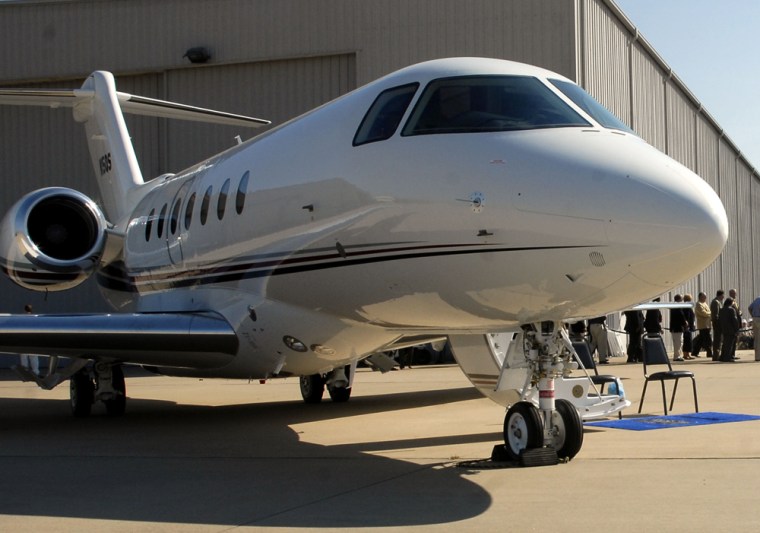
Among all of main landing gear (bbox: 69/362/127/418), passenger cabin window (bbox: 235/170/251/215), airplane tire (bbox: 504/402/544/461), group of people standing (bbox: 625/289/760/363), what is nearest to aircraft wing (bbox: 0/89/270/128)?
main landing gear (bbox: 69/362/127/418)

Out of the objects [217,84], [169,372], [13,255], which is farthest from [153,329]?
[217,84]

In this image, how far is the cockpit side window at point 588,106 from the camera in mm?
7555

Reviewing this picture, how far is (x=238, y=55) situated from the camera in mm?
27547

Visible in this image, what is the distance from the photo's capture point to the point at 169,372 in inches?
476

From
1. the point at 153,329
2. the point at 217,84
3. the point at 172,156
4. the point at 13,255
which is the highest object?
the point at 217,84

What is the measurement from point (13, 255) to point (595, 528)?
A: 391 inches

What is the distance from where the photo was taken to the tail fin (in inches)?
666

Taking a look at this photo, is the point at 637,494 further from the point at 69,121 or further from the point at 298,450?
the point at 69,121

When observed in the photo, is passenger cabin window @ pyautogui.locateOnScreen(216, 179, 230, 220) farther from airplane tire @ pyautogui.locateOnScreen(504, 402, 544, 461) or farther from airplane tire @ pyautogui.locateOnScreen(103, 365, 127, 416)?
airplane tire @ pyautogui.locateOnScreen(504, 402, 544, 461)

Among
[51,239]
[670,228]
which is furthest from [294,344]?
[51,239]

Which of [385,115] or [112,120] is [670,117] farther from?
[385,115]

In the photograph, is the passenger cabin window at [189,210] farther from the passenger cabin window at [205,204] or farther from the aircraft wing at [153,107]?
the aircraft wing at [153,107]

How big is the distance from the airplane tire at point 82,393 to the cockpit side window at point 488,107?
7208 millimetres

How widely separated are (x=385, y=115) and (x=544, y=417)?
2.66m
